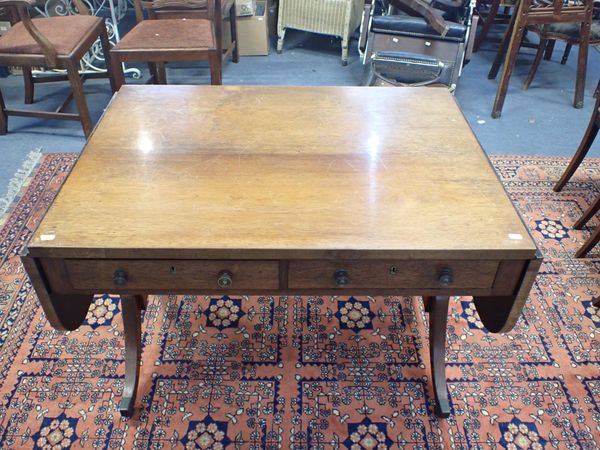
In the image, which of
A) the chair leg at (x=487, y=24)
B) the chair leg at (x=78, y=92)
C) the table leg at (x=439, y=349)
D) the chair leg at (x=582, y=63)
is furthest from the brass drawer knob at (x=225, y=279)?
the chair leg at (x=487, y=24)

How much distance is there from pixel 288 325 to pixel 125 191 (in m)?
0.76

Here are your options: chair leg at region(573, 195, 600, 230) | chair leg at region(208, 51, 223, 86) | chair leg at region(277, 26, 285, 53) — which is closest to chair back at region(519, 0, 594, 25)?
chair leg at region(573, 195, 600, 230)

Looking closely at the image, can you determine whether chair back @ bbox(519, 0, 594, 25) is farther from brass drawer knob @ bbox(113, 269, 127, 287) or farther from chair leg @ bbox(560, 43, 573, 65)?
brass drawer knob @ bbox(113, 269, 127, 287)

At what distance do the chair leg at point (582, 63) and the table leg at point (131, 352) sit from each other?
9.00 ft

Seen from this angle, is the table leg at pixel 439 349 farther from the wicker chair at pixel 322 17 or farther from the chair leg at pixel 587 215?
the wicker chair at pixel 322 17

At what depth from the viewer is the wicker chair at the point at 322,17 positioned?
11.2 feet

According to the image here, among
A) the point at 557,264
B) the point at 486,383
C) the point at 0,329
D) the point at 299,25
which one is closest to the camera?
the point at 486,383

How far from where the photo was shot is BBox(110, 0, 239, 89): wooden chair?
2391mm

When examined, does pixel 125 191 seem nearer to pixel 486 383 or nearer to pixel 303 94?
pixel 303 94

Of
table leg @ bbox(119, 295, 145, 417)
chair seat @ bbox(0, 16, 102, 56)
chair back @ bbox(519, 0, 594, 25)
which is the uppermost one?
chair back @ bbox(519, 0, 594, 25)

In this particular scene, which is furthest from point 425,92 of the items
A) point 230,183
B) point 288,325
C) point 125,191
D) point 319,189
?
point 125,191

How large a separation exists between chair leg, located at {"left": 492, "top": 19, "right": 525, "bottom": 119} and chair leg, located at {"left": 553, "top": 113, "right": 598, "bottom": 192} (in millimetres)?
733

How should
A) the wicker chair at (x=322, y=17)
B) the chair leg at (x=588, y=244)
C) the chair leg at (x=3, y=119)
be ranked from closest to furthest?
the chair leg at (x=588, y=244), the chair leg at (x=3, y=119), the wicker chair at (x=322, y=17)

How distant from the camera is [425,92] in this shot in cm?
159
